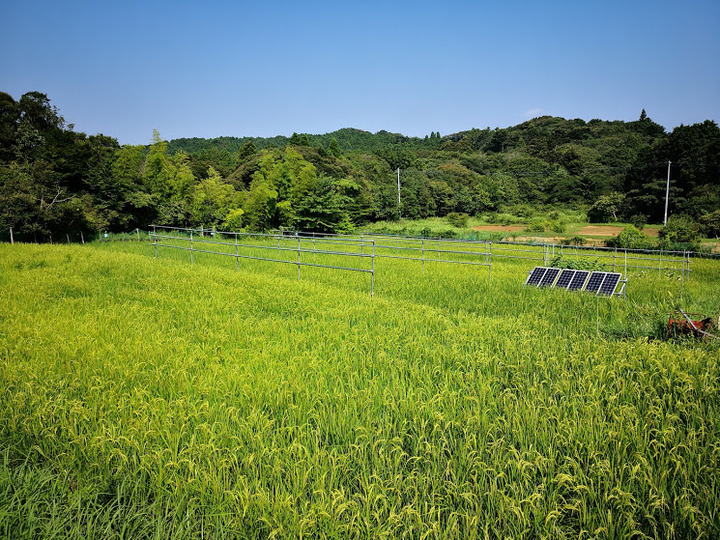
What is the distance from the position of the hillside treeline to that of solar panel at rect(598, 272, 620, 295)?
25721mm

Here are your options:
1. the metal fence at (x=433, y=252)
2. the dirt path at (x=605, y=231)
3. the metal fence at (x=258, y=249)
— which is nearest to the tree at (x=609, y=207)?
the dirt path at (x=605, y=231)

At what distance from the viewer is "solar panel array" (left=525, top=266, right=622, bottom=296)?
10093mm

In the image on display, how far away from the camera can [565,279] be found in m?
11.2

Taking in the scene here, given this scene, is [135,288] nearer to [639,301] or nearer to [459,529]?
[459,529]

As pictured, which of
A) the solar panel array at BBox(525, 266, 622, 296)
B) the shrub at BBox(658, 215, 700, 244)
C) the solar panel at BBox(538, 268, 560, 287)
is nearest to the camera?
the solar panel array at BBox(525, 266, 622, 296)

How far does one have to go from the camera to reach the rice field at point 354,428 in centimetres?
247

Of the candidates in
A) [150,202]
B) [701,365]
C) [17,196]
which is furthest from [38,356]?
[150,202]

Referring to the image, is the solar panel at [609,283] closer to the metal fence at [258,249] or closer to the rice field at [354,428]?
the rice field at [354,428]

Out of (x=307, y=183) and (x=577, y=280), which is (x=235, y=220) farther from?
(x=577, y=280)

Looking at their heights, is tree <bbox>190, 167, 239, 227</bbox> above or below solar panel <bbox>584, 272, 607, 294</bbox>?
above

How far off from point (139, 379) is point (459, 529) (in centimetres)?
359

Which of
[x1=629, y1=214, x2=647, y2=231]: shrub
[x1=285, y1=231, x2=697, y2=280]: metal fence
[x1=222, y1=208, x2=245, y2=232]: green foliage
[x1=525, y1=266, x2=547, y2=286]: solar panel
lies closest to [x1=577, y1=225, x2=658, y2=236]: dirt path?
[x1=629, y1=214, x2=647, y2=231]: shrub

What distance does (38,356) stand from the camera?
4.95 meters

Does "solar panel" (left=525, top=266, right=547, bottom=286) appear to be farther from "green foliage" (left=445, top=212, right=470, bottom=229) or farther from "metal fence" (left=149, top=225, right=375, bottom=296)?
"green foliage" (left=445, top=212, right=470, bottom=229)
